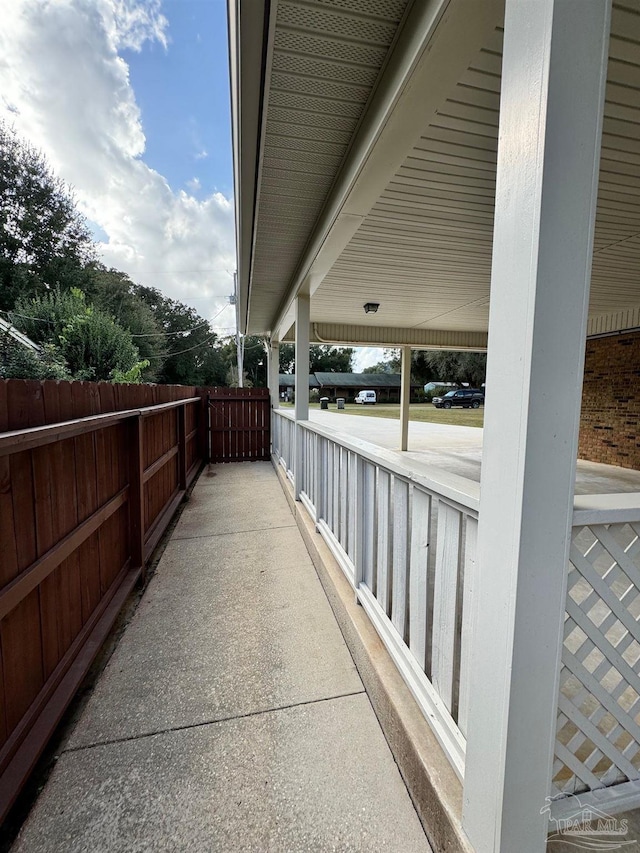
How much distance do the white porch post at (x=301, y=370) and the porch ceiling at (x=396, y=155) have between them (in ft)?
0.91

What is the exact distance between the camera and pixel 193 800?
1.32 metres

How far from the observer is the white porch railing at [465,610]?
107cm

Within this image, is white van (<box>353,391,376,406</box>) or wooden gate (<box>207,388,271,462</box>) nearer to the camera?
wooden gate (<box>207,388,271,462</box>)

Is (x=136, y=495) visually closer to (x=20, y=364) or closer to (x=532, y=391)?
(x=532, y=391)

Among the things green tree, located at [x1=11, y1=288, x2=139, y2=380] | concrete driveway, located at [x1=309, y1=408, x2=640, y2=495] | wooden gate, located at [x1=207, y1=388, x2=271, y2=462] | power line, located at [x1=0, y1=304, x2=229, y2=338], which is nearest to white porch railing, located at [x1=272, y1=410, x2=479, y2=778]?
concrete driveway, located at [x1=309, y1=408, x2=640, y2=495]

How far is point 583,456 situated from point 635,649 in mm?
6926

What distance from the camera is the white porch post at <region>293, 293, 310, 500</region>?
14.0 feet

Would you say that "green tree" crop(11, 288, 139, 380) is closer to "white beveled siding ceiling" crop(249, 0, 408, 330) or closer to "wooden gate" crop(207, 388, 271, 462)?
"wooden gate" crop(207, 388, 271, 462)

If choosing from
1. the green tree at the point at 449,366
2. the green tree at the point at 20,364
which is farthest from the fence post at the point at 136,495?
the green tree at the point at 449,366

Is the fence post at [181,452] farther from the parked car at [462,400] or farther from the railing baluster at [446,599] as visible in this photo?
the parked car at [462,400]

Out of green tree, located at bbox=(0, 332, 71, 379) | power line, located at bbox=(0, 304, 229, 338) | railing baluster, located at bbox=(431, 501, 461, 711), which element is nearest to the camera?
railing baluster, located at bbox=(431, 501, 461, 711)

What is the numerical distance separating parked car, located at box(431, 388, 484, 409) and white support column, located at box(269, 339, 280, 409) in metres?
24.6

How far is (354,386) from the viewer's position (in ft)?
148

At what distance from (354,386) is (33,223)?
104 feet
